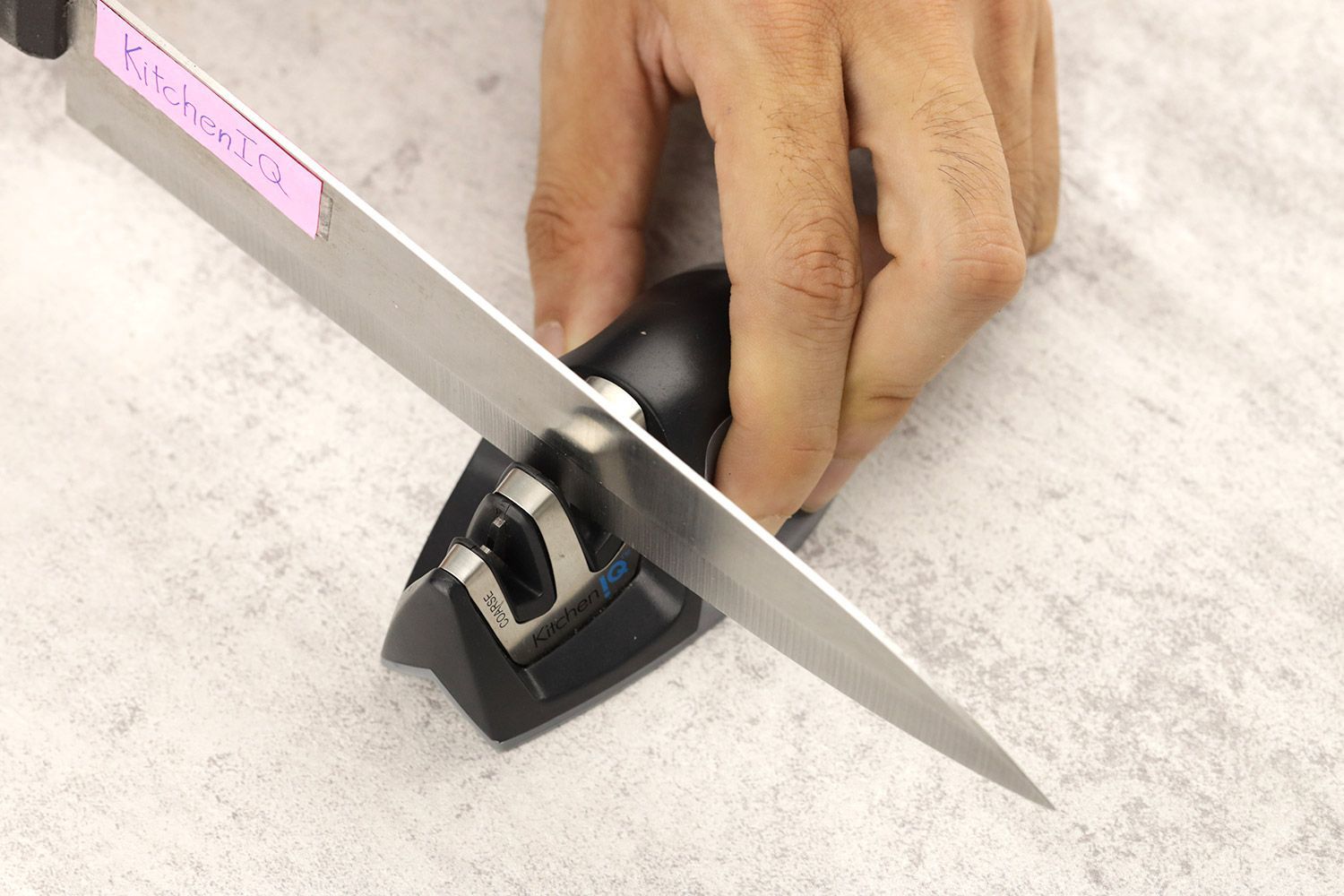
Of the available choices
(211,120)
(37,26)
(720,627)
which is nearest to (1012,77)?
(720,627)

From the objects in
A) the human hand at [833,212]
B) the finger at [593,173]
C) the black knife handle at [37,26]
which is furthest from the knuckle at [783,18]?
the black knife handle at [37,26]

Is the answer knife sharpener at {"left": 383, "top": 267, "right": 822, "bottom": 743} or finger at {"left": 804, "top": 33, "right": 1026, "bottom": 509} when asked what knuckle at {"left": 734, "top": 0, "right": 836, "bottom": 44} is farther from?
knife sharpener at {"left": 383, "top": 267, "right": 822, "bottom": 743}

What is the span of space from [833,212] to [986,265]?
0.12m

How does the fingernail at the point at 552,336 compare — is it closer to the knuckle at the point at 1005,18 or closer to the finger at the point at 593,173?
the finger at the point at 593,173

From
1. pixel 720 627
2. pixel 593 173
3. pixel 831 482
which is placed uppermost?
pixel 593 173

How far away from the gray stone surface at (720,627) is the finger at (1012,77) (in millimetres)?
174

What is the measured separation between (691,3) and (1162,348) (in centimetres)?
57

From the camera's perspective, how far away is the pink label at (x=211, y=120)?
0.79 m

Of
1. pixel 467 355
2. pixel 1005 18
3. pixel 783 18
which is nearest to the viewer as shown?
pixel 467 355

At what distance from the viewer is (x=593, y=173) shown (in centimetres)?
106

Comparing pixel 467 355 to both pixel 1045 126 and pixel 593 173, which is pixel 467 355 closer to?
pixel 593 173

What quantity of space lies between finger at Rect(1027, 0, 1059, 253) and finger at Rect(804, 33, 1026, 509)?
210 millimetres

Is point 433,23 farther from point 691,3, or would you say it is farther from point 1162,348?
→ point 1162,348

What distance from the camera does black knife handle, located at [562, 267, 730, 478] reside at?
33.8 inches
